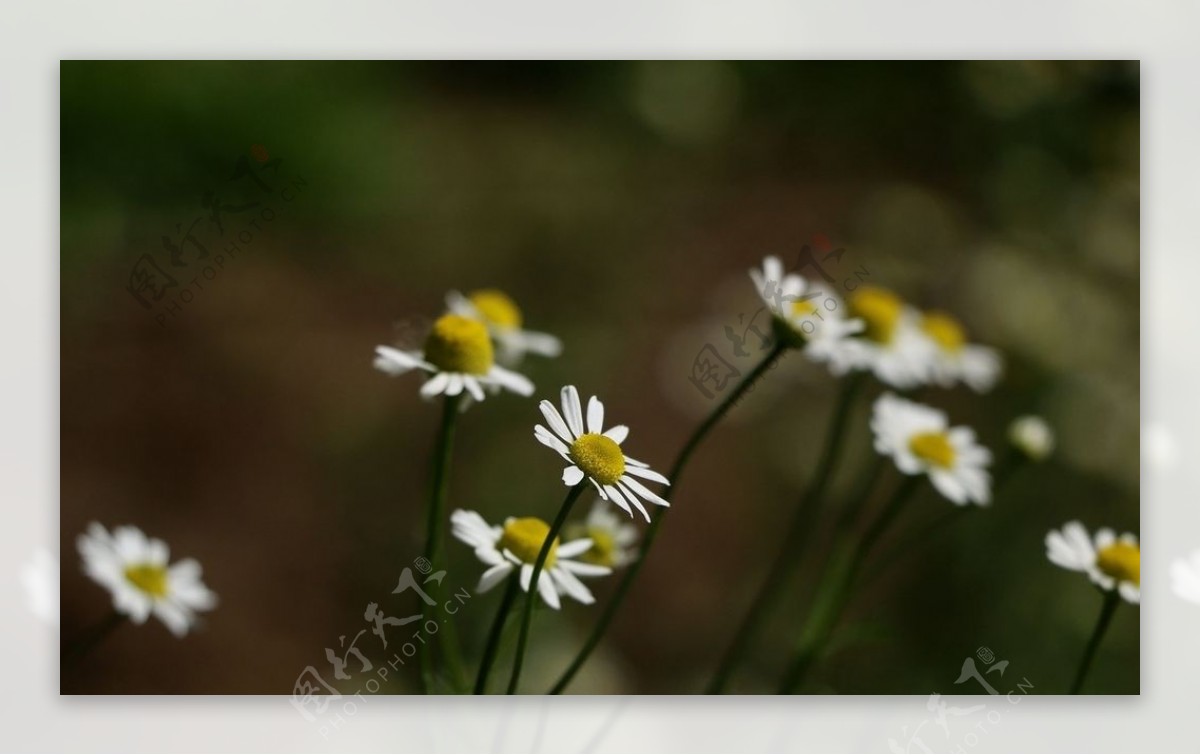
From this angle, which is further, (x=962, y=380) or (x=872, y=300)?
(x=962, y=380)

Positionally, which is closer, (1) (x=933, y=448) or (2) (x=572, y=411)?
(2) (x=572, y=411)

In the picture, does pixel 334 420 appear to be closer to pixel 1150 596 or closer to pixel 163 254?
pixel 163 254

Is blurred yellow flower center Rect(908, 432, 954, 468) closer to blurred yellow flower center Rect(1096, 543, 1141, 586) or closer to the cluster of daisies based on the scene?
blurred yellow flower center Rect(1096, 543, 1141, 586)

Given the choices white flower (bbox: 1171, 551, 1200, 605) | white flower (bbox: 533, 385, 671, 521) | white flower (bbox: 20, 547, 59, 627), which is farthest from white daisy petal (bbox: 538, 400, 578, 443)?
white flower (bbox: 1171, 551, 1200, 605)

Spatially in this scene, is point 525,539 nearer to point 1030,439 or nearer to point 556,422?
point 556,422

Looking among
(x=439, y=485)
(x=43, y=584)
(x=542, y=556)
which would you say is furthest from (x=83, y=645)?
(x=542, y=556)

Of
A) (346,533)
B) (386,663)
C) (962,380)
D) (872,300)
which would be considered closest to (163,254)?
(346,533)

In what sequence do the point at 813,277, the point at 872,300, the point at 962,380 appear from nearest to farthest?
the point at 872,300
the point at 813,277
the point at 962,380
